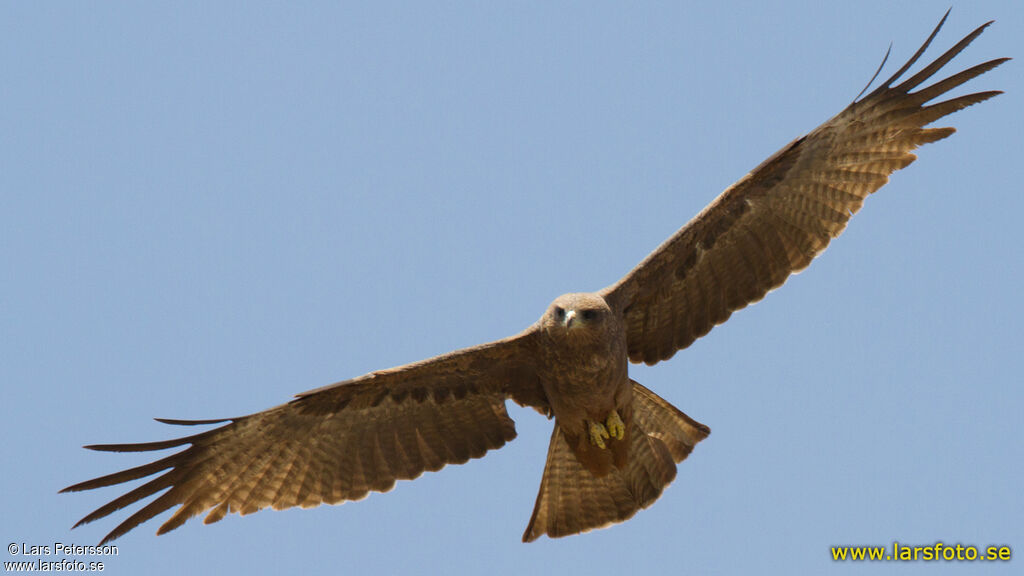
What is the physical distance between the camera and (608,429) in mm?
10539

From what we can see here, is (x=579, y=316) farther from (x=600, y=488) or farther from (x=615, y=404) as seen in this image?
(x=600, y=488)

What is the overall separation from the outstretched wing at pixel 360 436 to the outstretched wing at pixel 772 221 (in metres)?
1.19

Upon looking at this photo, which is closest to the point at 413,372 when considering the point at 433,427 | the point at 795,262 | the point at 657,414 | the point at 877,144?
the point at 433,427

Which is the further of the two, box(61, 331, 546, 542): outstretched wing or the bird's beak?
box(61, 331, 546, 542): outstretched wing

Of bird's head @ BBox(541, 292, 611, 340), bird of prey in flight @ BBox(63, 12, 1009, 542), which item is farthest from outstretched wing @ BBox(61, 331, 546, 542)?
bird's head @ BBox(541, 292, 611, 340)

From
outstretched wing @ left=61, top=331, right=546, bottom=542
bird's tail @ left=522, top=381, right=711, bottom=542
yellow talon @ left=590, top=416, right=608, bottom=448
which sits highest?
outstretched wing @ left=61, top=331, right=546, bottom=542

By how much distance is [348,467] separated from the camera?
1101cm

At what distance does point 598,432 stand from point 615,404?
0.27 metres

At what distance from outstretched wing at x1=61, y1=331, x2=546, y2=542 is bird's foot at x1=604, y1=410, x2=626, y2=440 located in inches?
29.1

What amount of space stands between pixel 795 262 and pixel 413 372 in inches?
129

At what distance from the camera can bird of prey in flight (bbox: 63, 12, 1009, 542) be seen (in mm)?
10656

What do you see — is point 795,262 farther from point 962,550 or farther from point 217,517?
point 217,517

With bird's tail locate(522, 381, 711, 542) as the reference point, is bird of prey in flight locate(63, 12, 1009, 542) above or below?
above

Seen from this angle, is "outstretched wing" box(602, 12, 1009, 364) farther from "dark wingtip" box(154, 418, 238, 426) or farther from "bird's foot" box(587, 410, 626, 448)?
"dark wingtip" box(154, 418, 238, 426)
